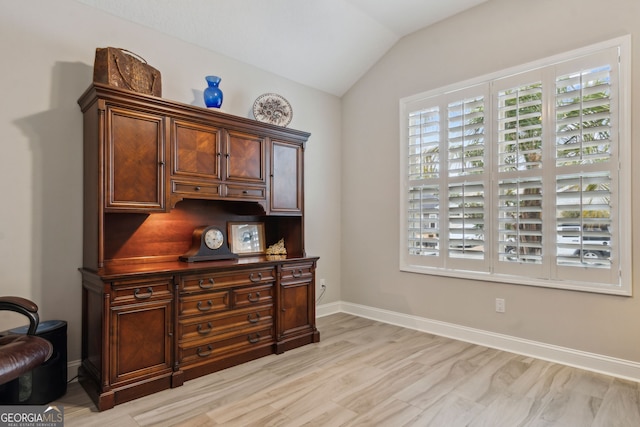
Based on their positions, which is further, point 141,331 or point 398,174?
point 398,174

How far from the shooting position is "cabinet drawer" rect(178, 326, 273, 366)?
264 cm

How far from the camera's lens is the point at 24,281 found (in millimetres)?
2479

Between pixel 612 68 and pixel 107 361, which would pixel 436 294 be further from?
pixel 107 361

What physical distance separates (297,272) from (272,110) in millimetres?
1654

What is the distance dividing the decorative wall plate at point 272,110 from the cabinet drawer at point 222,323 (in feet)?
6.03

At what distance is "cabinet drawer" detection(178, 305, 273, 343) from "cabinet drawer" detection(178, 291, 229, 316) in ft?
0.16

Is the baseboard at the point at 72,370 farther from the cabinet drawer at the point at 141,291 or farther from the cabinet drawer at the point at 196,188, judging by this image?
the cabinet drawer at the point at 196,188

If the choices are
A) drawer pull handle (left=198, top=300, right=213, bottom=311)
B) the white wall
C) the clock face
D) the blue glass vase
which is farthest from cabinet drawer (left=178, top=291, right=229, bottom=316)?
the blue glass vase

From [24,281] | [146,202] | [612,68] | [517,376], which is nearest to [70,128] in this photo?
[146,202]

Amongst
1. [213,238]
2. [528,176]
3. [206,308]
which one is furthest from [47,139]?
[528,176]

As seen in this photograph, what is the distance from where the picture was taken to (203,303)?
108 inches

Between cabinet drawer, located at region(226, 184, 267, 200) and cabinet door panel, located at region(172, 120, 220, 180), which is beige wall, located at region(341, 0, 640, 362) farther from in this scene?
cabinet door panel, located at region(172, 120, 220, 180)

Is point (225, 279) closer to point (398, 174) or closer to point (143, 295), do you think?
point (143, 295)

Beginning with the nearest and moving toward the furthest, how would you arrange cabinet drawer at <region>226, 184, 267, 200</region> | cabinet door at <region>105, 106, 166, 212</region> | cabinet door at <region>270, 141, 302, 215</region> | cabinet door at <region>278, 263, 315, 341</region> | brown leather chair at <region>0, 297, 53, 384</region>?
brown leather chair at <region>0, 297, 53, 384</region>, cabinet door at <region>105, 106, 166, 212</region>, cabinet drawer at <region>226, 184, 267, 200</region>, cabinet door at <region>278, 263, 315, 341</region>, cabinet door at <region>270, 141, 302, 215</region>
